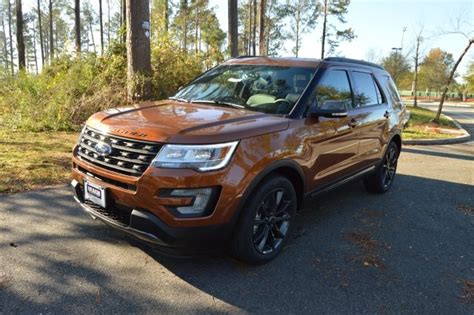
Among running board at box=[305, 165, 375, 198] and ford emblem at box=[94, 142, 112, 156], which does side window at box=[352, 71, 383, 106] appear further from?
ford emblem at box=[94, 142, 112, 156]

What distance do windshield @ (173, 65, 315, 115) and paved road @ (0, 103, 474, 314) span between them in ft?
4.82

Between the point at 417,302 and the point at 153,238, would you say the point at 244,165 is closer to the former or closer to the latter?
the point at 153,238

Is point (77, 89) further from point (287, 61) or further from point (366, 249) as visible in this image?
point (366, 249)

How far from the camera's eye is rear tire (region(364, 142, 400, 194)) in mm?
5625

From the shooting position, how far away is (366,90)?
504cm

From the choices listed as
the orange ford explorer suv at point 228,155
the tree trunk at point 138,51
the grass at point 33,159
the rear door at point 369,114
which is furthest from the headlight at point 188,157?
the tree trunk at point 138,51

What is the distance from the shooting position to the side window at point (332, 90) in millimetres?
3854

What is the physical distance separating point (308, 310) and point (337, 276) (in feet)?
2.04

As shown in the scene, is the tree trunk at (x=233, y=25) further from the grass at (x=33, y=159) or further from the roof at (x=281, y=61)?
the roof at (x=281, y=61)

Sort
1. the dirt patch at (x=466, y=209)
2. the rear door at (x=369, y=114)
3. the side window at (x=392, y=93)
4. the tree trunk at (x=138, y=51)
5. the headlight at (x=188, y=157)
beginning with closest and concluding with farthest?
the headlight at (x=188, y=157) → the rear door at (x=369, y=114) → the dirt patch at (x=466, y=209) → the side window at (x=392, y=93) → the tree trunk at (x=138, y=51)

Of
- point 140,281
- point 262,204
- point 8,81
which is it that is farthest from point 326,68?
point 8,81

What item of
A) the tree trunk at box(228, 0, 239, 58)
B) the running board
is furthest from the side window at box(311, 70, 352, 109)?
the tree trunk at box(228, 0, 239, 58)

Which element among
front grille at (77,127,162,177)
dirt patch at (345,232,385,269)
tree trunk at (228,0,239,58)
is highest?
tree trunk at (228,0,239,58)

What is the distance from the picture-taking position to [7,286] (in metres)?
2.88
